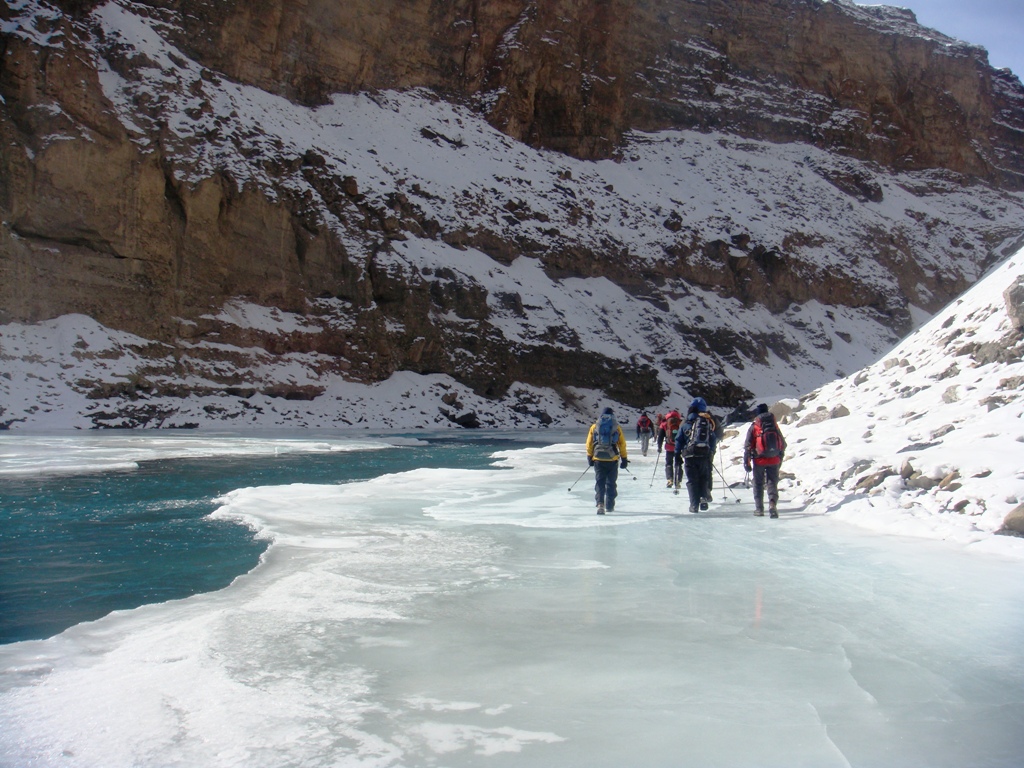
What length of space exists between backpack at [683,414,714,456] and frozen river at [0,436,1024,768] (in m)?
2.95

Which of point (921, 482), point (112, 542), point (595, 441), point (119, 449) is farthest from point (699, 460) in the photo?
point (119, 449)

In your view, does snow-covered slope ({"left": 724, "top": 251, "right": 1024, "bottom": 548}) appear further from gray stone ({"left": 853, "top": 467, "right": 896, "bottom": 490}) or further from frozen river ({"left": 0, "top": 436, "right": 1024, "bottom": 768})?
frozen river ({"left": 0, "top": 436, "right": 1024, "bottom": 768})

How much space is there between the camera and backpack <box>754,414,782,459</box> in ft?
30.6

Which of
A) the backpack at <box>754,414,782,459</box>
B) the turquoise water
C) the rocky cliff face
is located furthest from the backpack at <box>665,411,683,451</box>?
the rocky cliff face

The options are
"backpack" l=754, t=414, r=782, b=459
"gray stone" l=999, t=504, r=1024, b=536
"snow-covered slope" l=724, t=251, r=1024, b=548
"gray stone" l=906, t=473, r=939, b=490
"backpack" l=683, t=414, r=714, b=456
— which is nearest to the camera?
"gray stone" l=999, t=504, r=1024, b=536

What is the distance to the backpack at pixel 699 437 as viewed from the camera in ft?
32.7

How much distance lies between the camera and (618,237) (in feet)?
172

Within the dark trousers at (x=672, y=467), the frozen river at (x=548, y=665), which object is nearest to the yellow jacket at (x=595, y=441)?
the frozen river at (x=548, y=665)

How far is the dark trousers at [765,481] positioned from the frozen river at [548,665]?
7.24 ft

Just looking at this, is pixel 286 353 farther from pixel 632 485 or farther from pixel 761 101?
pixel 761 101

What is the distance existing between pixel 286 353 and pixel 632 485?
2815 centimetres

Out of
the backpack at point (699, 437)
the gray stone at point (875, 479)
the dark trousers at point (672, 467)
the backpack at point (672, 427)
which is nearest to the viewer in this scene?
the gray stone at point (875, 479)

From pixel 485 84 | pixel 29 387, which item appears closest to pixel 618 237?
pixel 485 84

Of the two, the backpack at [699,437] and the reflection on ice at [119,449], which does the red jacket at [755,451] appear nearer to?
the backpack at [699,437]
